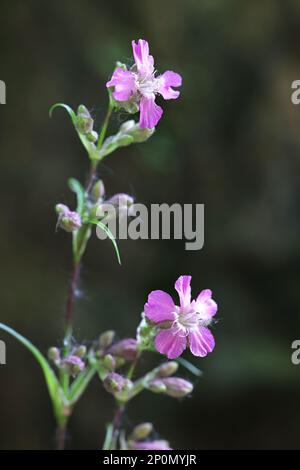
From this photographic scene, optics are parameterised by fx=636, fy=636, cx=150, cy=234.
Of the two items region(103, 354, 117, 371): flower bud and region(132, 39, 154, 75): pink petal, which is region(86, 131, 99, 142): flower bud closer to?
region(132, 39, 154, 75): pink petal

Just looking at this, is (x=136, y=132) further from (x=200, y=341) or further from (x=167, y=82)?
(x=200, y=341)

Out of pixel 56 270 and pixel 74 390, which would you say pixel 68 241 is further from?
pixel 74 390

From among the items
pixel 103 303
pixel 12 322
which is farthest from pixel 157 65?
pixel 12 322

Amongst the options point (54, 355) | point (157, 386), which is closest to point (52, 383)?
point (54, 355)

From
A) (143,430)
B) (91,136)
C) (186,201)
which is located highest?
(186,201)

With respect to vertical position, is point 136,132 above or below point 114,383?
above

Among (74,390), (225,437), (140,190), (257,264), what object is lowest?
(225,437)
